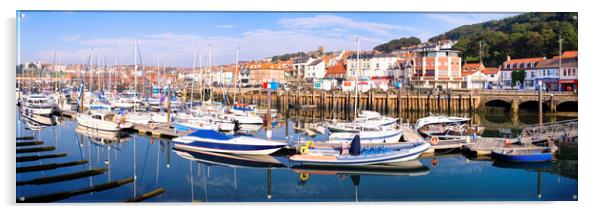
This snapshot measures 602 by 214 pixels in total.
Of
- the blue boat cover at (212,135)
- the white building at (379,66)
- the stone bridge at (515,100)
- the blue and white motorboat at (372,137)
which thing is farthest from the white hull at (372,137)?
the white building at (379,66)

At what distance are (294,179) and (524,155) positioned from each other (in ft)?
17.9

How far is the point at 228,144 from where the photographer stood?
505 inches

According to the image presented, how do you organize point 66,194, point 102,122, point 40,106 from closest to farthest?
point 66,194
point 102,122
point 40,106

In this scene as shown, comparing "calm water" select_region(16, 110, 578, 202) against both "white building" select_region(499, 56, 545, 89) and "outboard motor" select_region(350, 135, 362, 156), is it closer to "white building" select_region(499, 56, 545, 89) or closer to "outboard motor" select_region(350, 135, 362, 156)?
"outboard motor" select_region(350, 135, 362, 156)

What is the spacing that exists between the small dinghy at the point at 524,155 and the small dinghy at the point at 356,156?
6.58 feet

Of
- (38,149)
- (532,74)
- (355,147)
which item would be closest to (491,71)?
(532,74)

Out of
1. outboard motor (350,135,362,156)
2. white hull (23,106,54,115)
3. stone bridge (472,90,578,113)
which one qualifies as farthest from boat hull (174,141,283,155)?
stone bridge (472,90,578,113)

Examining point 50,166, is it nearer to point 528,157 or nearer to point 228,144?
point 228,144

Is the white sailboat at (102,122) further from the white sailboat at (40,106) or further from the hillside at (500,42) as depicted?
the hillside at (500,42)

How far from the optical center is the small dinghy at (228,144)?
498 inches
